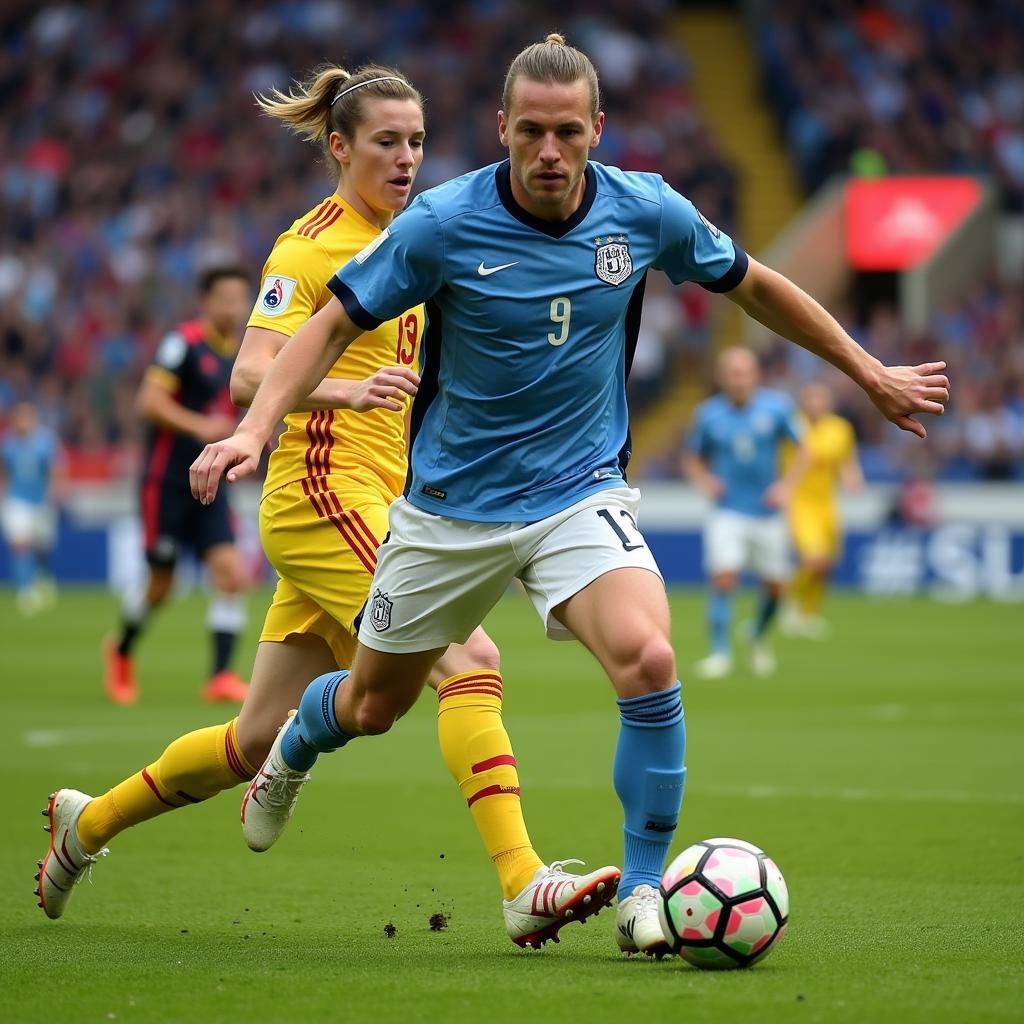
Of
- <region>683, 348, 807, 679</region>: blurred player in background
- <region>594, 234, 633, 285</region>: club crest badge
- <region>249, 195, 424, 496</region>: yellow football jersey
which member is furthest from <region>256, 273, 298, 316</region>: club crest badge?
<region>683, 348, 807, 679</region>: blurred player in background

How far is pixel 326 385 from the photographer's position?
18.6 feet

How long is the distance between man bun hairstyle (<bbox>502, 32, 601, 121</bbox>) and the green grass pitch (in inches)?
93.4

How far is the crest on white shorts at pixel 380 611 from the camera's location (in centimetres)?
541

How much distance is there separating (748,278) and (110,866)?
11.4ft

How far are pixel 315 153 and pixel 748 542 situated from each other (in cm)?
1789

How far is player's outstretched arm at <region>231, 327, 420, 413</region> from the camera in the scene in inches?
205

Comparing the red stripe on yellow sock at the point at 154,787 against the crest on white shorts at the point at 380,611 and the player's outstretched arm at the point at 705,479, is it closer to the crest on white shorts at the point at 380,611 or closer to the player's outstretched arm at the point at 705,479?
the crest on white shorts at the point at 380,611

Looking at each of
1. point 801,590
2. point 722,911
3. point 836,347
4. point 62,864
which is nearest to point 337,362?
point 836,347

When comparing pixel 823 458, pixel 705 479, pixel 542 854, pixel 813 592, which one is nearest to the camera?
pixel 542 854

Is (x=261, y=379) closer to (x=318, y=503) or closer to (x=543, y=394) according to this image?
(x=318, y=503)

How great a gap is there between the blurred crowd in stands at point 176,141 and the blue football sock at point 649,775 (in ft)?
78.6

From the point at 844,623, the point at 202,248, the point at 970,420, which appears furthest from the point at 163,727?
the point at 202,248

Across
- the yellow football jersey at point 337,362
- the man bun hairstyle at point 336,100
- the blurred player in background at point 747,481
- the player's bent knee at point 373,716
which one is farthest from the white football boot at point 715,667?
the player's bent knee at point 373,716

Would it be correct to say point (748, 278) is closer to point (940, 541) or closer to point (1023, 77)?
point (940, 541)
